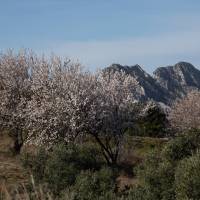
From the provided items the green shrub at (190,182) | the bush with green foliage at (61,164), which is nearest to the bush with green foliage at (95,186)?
the bush with green foliage at (61,164)

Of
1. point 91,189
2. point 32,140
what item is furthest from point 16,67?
point 91,189

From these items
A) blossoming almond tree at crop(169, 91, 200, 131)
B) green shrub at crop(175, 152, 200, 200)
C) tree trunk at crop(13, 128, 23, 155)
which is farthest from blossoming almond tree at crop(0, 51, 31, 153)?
blossoming almond tree at crop(169, 91, 200, 131)

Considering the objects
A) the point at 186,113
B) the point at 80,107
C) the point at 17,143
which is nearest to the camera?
the point at 80,107

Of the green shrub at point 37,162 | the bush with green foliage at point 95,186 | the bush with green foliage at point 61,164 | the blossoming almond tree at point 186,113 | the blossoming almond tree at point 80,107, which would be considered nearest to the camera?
the bush with green foliage at point 95,186

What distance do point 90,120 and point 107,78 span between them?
7292 mm

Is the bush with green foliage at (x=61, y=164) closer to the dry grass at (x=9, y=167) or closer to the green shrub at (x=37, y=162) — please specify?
the green shrub at (x=37, y=162)

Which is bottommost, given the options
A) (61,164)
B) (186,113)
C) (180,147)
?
(61,164)

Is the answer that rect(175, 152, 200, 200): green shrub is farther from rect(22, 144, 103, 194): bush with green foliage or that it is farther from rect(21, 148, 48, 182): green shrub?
rect(21, 148, 48, 182): green shrub

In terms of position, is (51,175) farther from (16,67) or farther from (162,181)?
(16,67)

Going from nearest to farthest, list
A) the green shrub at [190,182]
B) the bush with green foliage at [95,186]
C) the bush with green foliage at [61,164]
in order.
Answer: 1. the green shrub at [190,182]
2. the bush with green foliage at [95,186]
3. the bush with green foliage at [61,164]

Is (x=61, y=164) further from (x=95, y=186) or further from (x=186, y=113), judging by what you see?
(x=186, y=113)

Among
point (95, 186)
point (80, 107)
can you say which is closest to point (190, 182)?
point (95, 186)

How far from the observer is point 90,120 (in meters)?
49.3

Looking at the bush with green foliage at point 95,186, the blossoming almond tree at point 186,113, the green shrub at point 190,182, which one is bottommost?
the bush with green foliage at point 95,186
